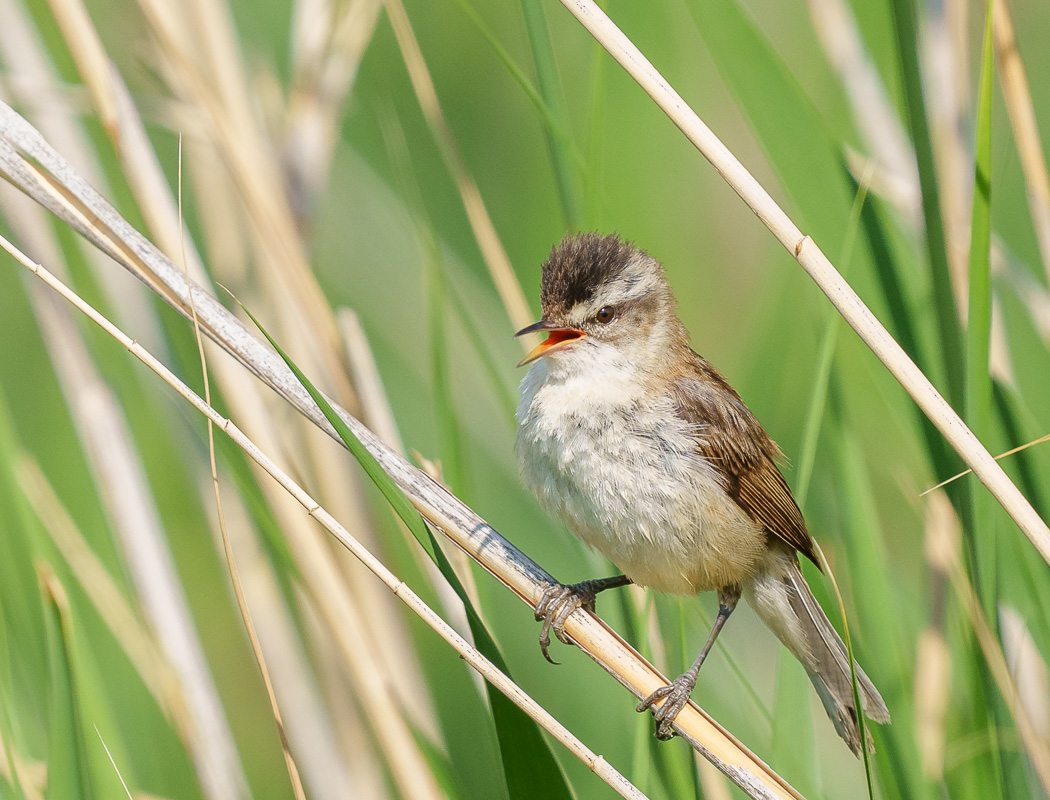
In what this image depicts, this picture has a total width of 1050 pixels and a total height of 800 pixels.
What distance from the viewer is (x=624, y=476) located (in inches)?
93.0

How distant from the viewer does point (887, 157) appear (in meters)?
2.88

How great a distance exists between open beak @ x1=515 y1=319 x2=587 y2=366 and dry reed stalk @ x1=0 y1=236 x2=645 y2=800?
639 mm

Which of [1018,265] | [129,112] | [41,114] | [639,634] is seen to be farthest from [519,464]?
[41,114]

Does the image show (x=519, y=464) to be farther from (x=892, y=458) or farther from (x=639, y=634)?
(x=892, y=458)

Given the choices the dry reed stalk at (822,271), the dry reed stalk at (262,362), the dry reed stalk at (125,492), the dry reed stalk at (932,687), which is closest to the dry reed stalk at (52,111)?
the dry reed stalk at (125,492)

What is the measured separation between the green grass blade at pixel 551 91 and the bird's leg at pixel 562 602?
0.86 metres

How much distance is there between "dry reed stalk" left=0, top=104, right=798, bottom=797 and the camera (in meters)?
1.95

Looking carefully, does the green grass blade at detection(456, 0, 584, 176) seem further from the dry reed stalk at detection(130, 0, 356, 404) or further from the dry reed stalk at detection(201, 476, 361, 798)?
the dry reed stalk at detection(201, 476, 361, 798)

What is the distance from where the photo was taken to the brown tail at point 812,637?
2561 millimetres

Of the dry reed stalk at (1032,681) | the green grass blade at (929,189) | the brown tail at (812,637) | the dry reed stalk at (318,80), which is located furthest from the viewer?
the dry reed stalk at (318,80)

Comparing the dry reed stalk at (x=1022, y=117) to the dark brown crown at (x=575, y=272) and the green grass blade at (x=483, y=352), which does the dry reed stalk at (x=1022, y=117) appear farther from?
the green grass blade at (x=483, y=352)

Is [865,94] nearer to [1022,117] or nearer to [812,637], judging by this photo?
[1022,117]

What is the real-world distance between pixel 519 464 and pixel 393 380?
41.1 inches

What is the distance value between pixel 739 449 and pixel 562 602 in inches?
26.8
